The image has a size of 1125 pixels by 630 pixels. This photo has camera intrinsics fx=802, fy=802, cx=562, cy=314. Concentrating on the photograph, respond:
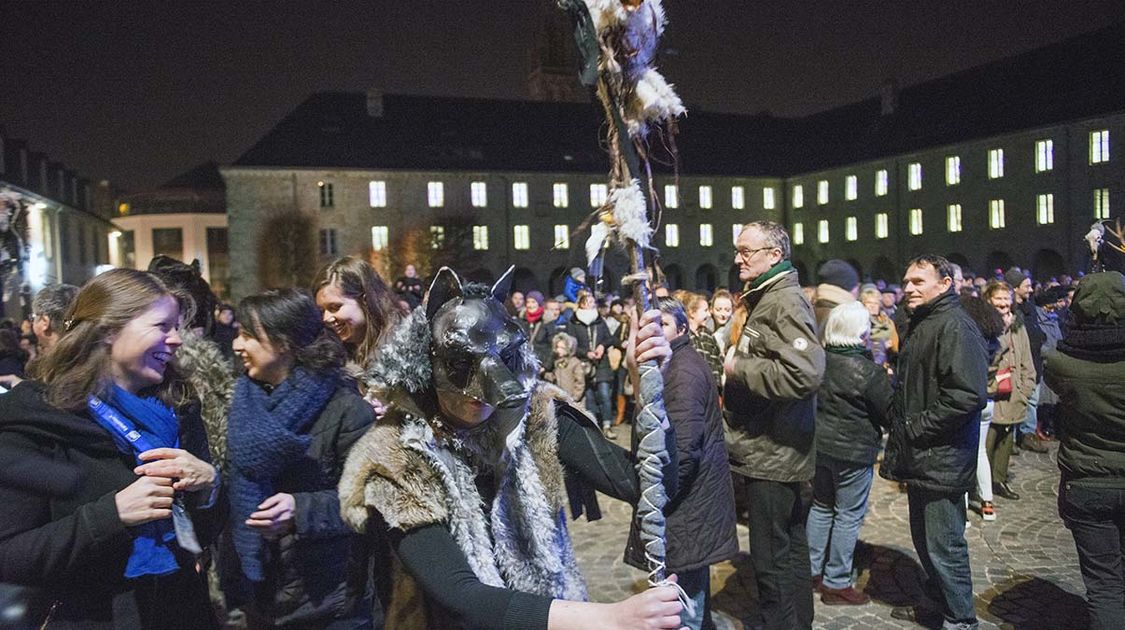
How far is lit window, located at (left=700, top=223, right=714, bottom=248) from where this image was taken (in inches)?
2132

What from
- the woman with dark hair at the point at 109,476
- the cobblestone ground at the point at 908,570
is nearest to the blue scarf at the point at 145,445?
the woman with dark hair at the point at 109,476

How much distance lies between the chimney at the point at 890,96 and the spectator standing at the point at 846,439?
53560mm

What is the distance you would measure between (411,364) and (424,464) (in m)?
0.28

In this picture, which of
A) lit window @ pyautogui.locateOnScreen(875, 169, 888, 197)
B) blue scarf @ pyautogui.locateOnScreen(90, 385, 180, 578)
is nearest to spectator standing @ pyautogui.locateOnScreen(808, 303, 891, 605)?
blue scarf @ pyautogui.locateOnScreen(90, 385, 180, 578)

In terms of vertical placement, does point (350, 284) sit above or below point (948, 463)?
above

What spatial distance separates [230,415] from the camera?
11.1 feet

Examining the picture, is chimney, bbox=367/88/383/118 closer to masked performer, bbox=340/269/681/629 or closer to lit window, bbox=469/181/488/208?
lit window, bbox=469/181/488/208

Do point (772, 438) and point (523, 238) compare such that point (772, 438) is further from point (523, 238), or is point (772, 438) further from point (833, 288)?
point (523, 238)

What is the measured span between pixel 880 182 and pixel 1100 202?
13.4 meters

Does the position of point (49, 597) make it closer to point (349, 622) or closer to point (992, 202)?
point (349, 622)

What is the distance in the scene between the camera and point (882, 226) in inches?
1957

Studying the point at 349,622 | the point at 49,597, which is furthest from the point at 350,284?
the point at 49,597

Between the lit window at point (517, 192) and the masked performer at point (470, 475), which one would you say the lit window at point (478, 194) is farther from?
the masked performer at point (470, 475)

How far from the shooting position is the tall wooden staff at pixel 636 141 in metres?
2.15
